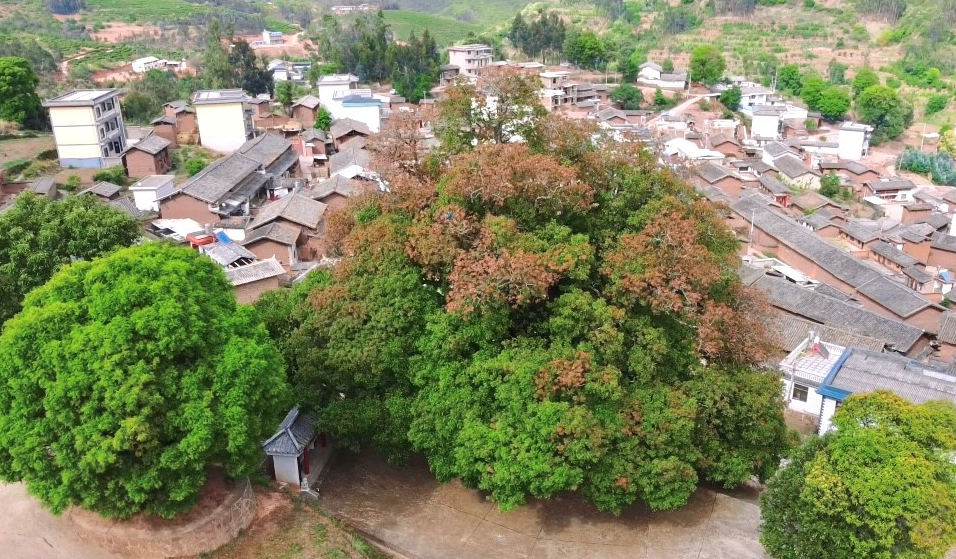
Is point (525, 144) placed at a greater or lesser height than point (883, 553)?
greater

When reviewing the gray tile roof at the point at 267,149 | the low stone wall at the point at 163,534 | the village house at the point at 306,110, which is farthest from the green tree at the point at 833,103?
the low stone wall at the point at 163,534

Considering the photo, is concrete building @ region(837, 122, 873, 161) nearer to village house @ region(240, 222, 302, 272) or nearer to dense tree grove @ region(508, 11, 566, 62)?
dense tree grove @ region(508, 11, 566, 62)

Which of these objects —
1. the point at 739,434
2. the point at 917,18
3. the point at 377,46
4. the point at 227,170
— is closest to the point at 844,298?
the point at 739,434

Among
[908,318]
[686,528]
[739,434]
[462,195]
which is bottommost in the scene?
[908,318]

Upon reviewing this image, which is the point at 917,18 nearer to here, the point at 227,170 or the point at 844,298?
the point at 844,298

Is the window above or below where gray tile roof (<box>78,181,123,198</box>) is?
below

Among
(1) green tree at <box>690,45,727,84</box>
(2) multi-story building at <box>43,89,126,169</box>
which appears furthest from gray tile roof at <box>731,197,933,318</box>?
(2) multi-story building at <box>43,89,126,169</box>

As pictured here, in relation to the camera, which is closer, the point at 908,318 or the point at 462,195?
the point at 462,195

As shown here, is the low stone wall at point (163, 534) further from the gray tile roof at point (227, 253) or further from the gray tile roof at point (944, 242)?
the gray tile roof at point (944, 242)
